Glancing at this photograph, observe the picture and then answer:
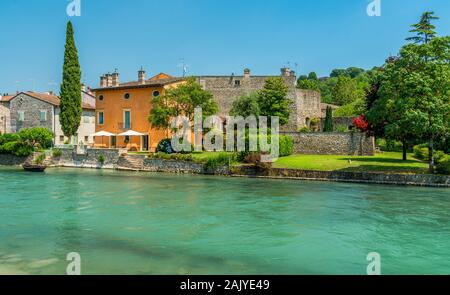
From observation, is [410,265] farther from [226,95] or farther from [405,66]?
[226,95]

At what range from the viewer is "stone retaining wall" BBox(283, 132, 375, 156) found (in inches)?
1533

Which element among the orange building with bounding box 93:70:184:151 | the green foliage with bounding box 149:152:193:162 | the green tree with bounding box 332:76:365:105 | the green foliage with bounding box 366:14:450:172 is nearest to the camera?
the green foliage with bounding box 366:14:450:172

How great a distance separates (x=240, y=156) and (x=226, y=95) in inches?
918

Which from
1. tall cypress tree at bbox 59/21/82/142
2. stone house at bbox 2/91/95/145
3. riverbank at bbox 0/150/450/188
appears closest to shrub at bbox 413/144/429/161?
riverbank at bbox 0/150/450/188

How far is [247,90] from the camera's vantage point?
2304 inches

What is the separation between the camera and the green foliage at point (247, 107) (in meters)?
47.0

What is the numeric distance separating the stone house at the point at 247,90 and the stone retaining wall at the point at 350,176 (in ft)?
76.9

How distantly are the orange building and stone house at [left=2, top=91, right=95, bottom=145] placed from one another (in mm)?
4040

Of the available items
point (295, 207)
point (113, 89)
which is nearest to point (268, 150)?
point (295, 207)

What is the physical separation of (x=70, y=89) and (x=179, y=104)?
39.6 feet

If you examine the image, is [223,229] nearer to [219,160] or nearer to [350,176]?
[350,176]

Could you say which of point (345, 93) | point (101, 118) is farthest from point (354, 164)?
point (345, 93)

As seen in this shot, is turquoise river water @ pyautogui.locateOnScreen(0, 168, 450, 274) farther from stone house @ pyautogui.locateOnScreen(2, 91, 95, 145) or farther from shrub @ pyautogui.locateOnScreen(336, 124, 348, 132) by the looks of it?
stone house @ pyautogui.locateOnScreen(2, 91, 95, 145)

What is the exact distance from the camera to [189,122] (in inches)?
1761
